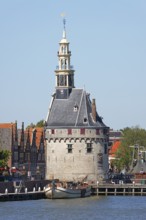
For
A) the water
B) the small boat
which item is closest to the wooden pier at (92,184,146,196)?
the small boat

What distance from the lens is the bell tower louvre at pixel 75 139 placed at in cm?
12731

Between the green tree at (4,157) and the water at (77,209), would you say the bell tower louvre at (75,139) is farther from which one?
the water at (77,209)

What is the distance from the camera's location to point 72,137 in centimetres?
12731

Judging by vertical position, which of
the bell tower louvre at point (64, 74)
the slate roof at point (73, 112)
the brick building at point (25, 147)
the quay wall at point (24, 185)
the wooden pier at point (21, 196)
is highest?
the bell tower louvre at point (64, 74)

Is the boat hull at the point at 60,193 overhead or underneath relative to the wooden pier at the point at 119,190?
underneath

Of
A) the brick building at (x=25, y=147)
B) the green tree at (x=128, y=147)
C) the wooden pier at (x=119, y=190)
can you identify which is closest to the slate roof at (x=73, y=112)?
the brick building at (x=25, y=147)

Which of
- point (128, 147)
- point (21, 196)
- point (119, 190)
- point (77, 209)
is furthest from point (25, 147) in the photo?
point (77, 209)

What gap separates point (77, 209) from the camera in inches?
4026

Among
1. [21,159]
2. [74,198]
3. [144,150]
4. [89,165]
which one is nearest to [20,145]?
[21,159]

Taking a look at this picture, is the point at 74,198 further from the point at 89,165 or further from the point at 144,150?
the point at 144,150

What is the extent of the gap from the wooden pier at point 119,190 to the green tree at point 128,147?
36.7 meters

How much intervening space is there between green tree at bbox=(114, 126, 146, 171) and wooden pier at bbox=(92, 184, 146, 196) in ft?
120

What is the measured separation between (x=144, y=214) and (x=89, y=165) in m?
33.0

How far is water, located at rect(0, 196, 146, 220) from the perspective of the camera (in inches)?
3637
